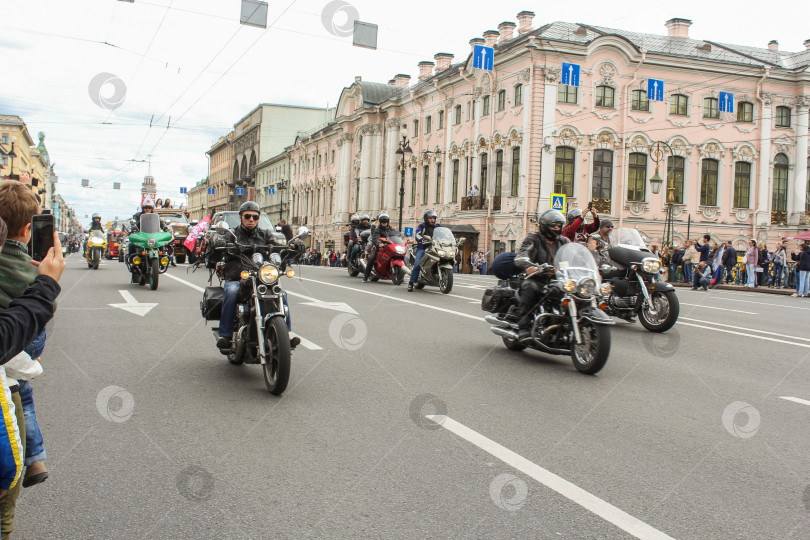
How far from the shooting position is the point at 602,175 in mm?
39188

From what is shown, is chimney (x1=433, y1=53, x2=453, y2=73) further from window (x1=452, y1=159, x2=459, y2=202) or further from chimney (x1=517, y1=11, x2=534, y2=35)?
chimney (x1=517, y1=11, x2=534, y2=35)

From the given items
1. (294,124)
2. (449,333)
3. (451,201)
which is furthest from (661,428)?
(294,124)

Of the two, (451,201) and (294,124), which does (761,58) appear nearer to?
(451,201)

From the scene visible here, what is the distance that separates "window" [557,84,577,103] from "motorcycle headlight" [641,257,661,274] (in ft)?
94.0

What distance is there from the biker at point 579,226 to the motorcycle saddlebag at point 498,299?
317cm

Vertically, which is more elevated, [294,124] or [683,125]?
[294,124]

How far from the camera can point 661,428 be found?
5168 millimetres

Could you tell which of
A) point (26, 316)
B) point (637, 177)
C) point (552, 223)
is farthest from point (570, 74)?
point (26, 316)

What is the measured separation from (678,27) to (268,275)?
144ft

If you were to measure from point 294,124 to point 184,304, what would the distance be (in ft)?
279

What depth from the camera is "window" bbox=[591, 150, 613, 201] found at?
3903 cm

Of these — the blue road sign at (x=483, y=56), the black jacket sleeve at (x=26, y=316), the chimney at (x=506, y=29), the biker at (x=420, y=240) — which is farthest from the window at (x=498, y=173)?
the black jacket sleeve at (x=26, y=316)
